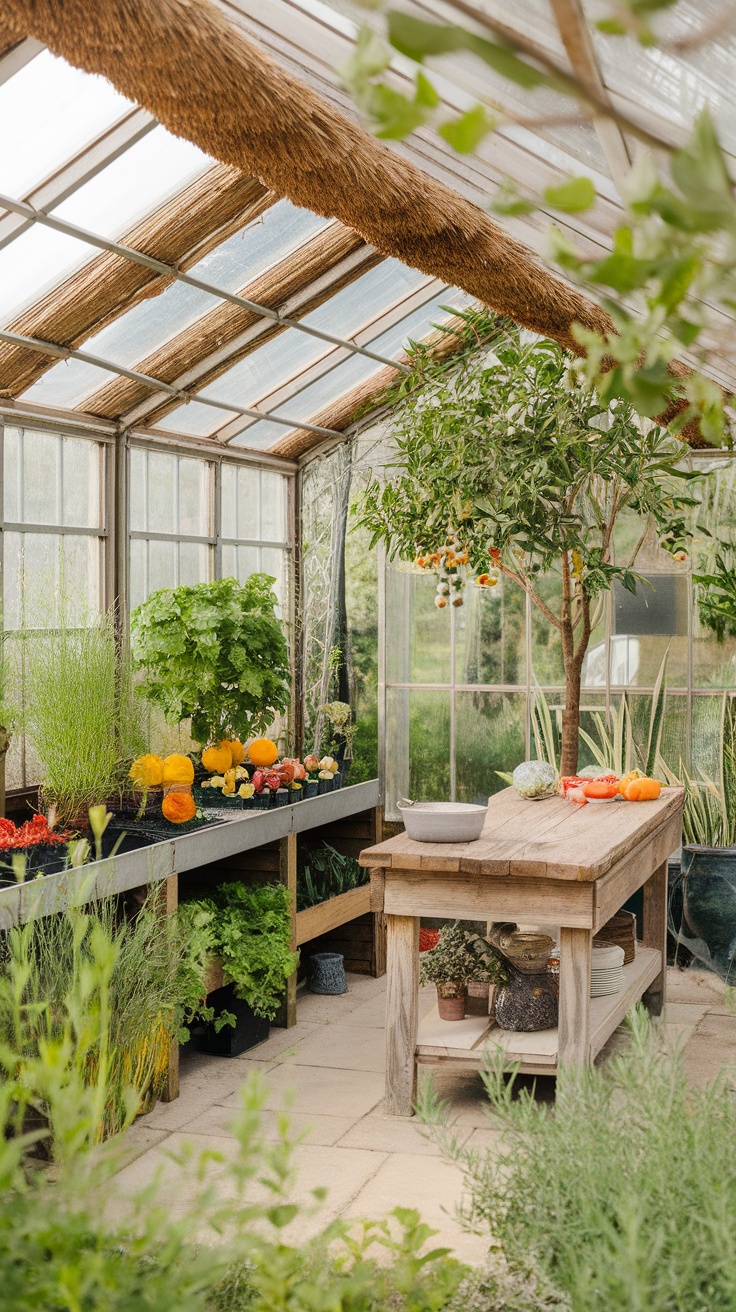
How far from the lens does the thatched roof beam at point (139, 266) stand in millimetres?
4230

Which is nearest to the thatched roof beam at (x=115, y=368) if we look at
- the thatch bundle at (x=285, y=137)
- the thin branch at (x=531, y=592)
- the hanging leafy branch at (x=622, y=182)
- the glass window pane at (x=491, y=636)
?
the glass window pane at (x=491, y=636)

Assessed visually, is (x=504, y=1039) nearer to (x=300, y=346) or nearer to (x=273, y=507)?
(x=300, y=346)

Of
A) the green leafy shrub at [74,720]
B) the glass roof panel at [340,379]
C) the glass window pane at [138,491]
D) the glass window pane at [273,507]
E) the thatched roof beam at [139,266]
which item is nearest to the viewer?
the green leafy shrub at [74,720]

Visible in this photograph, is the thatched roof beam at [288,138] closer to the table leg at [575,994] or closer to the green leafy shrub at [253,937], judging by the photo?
the table leg at [575,994]

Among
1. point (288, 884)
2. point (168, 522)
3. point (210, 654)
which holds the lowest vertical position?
point (288, 884)

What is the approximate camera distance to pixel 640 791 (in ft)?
16.0

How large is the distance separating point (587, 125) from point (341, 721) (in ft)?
16.0

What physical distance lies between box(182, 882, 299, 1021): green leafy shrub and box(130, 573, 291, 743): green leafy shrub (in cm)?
68

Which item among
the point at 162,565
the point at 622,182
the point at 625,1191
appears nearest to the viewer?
the point at 622,182

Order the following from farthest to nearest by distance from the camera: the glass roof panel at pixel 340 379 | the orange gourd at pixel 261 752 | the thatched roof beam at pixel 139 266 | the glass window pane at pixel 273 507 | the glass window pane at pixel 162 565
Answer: the glass window pane at pixel 273 507 → the glass roof panel at pixel 340 379 → the glass window pane at pixel 162 565 → the orange gourd at pixel 261 752 → the thatched roof beam at pixel 139 266

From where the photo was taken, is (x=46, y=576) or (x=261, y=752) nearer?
(x=46, y=576)

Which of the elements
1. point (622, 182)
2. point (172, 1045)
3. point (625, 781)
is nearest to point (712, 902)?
point (625, 781)

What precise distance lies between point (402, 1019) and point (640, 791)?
150 centimetres

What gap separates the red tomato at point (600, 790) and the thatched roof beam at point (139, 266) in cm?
253
